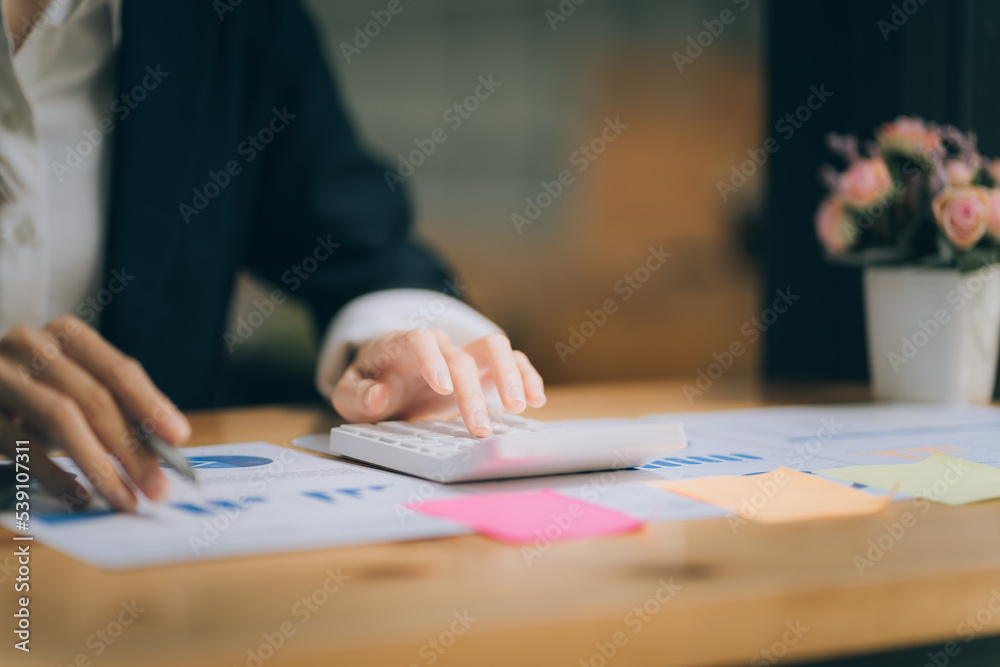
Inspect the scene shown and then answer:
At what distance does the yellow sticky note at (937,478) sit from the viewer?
0.65 metres

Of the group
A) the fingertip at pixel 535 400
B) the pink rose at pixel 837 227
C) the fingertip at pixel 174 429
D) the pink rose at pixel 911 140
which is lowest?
the fingertip at pixel 535 400

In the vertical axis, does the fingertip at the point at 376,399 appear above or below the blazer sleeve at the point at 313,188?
below

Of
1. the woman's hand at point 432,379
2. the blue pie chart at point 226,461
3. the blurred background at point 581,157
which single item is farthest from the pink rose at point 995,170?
the blurred background at point 581,157

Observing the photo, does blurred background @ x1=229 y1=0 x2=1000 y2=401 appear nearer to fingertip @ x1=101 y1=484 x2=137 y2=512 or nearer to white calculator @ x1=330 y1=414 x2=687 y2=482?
white calculator @ x1=330 y1=414 x2=687 y2=482

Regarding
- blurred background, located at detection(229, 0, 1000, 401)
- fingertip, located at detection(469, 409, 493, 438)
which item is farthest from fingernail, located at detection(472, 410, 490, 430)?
blurred background, located at detection(229, 0, 1000, 401)

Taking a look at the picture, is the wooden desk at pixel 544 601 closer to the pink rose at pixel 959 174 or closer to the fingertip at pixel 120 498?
the fingertip at pixel 120 498

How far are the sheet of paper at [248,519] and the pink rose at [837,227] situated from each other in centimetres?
77

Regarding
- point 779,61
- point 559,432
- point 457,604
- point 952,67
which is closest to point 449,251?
point 779,61

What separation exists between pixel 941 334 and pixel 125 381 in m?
0.94

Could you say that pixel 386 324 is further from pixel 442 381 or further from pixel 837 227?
pixel 837 227

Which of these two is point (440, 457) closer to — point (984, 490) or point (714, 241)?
point (984, 490)

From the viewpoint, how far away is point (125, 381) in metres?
0.61

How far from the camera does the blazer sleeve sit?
1312 millimetres

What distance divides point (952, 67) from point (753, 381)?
49cm
